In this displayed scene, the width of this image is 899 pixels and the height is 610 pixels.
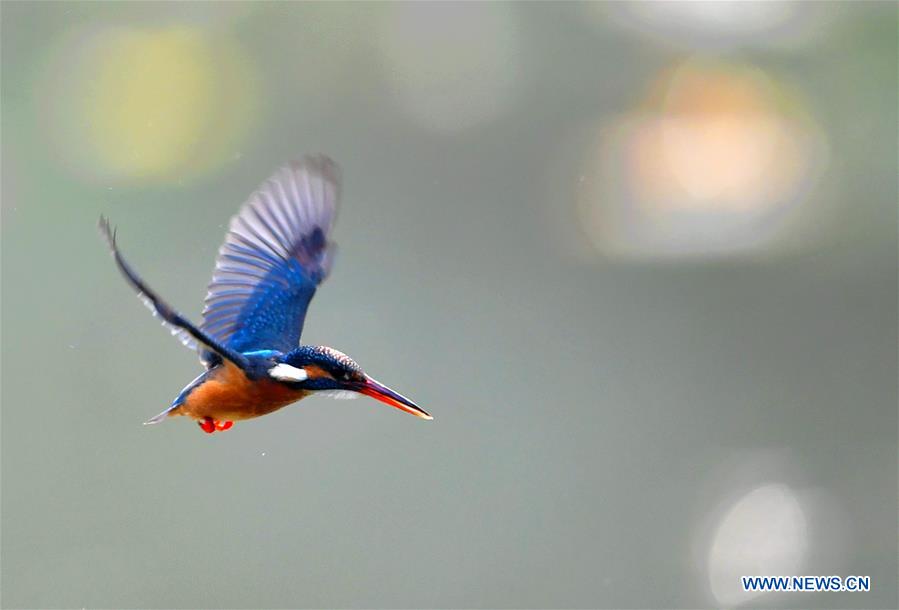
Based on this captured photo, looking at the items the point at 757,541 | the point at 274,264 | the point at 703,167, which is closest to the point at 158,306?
the point at 274,264

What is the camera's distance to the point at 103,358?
3057 millimetres

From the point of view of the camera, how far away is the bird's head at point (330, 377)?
1.41 metres

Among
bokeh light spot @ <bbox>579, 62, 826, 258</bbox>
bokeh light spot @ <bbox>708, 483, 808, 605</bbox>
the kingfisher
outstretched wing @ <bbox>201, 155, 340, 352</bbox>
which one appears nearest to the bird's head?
the kingfisher

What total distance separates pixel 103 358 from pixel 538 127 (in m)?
1.45

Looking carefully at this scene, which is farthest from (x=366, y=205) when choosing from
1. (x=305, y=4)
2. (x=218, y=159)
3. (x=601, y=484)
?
(x=601, y=484)

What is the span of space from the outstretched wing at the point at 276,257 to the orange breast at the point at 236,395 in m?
0.19

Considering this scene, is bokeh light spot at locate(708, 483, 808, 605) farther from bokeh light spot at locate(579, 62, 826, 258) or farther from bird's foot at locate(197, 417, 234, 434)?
bird's foot at locate(197, 417, 234, 434)

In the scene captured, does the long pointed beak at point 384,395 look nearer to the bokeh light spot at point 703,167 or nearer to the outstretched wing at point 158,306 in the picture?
the outstretched wing at point 158,306

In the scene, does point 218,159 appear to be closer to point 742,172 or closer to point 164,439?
point 164,439

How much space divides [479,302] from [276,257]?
1.59 m

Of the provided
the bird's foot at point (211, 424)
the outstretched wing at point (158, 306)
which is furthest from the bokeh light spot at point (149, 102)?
the outstretched wing at point (158, 306)

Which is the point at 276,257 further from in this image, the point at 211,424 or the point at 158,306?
the point at 158,306

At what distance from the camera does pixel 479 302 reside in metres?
3.28

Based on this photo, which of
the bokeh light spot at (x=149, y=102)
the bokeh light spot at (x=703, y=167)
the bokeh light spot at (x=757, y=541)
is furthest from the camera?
the bokeh light spot at (x=703, y=167)
